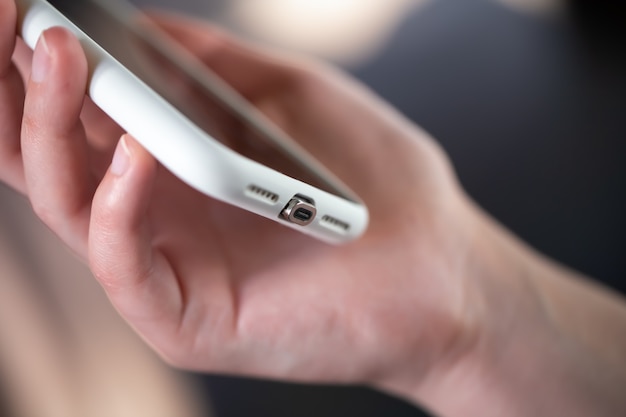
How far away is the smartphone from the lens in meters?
0.33

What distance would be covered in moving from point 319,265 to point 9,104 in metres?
0.26

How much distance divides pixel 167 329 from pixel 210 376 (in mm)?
304

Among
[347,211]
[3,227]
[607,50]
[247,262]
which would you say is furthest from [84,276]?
[607,50]

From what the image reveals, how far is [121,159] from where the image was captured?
357 mm

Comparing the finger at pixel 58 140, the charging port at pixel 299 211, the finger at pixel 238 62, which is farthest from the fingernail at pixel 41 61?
the finger at pixel 238 62

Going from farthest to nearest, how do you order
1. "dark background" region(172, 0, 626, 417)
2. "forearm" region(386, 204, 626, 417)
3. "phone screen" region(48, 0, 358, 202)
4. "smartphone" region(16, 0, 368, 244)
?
"dark background" region(172, 0, 626, 417) < "forearm" region(386, 204, 626, 417) < "phone screen" region(48, 0, 358, 202) < "smartphone" region(16, 0, 368, 244)

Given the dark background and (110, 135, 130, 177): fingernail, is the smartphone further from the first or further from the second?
the dark background

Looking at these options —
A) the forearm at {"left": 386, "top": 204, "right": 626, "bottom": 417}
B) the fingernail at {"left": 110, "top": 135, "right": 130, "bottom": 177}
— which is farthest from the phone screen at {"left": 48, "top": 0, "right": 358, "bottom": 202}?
the forearm at {"left": 386, "top": 204, "right": 626, "bottom": 417}

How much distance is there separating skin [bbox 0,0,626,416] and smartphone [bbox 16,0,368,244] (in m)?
0.02

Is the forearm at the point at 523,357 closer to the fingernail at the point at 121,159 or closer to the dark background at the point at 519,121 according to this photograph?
the dark background at the point at 519,121

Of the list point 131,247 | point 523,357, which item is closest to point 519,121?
point 523,357

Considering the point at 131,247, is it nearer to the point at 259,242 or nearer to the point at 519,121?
the point at 259,242

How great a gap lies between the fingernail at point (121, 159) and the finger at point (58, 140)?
0.04m

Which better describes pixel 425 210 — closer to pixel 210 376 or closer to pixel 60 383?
pixel 210 376
